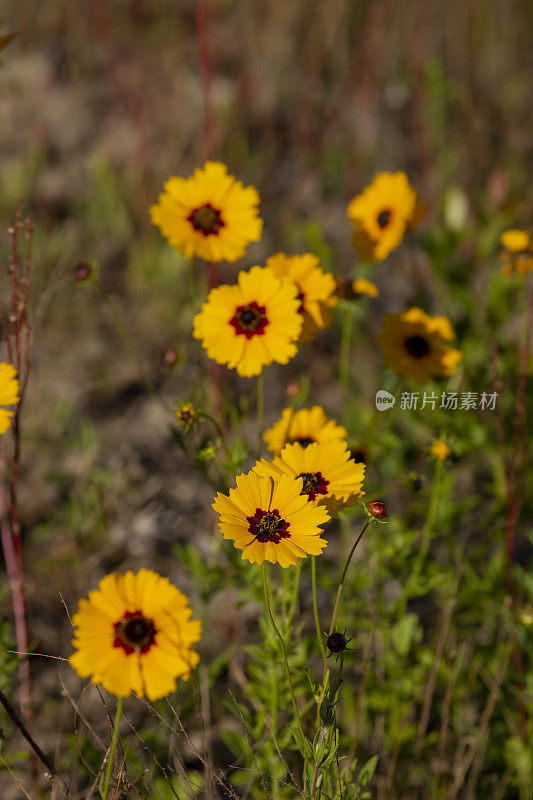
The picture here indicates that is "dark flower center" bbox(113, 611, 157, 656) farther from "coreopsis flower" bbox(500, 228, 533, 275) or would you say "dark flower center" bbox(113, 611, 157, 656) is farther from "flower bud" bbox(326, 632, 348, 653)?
"coreopsis flower" bbox(500, 228, 533, 275)

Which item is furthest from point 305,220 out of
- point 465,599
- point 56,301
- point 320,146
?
point 465,599

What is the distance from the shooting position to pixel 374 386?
108 inches

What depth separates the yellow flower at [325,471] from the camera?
1.20m

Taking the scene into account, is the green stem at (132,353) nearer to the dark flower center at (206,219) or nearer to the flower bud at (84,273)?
the flower bud at (84,273)

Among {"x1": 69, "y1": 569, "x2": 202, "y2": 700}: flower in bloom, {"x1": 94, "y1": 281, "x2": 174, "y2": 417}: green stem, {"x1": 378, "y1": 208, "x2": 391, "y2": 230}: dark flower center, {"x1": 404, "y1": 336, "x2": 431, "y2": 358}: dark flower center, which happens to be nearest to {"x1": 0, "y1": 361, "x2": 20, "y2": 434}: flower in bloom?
{"x1": 69, "y1": 569, "x2": 202, "y2": 700}: flower in bloom

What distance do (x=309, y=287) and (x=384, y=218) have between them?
1.88 ft

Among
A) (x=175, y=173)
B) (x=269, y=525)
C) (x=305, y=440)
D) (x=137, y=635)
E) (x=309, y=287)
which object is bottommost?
(x=137, y=635)

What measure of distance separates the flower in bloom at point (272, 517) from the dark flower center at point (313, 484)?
6 centimetres

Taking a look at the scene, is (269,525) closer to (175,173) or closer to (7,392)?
(7,392)

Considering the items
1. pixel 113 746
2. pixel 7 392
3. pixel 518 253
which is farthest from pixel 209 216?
pixel 113 746

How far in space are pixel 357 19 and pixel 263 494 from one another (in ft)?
12.9

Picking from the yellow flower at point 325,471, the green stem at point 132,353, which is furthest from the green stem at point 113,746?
the green stem at point 132,353

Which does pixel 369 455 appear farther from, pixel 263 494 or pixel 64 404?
pixel 64 404

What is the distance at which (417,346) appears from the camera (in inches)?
72.4
